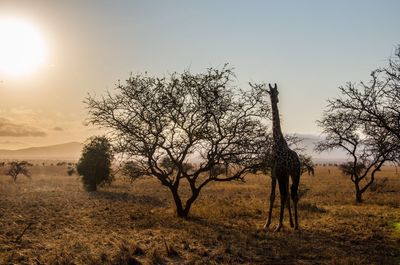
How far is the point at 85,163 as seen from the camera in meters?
43.5

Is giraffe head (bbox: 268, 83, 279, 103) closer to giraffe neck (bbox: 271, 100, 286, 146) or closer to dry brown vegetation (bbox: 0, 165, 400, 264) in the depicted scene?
giraffe neck (bbox: 271, 100, 286, 146)

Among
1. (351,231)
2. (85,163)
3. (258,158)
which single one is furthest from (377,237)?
(85,163)

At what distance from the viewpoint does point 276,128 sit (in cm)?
1862

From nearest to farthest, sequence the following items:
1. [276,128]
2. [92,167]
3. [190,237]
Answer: [190,237] → [276,128] → [92,167]

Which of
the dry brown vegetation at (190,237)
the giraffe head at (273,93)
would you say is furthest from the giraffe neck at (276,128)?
the dry brown vegetation at (190,237)

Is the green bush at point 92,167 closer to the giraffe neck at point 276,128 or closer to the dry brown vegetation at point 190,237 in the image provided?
the dry brown vegetation at point 190,237

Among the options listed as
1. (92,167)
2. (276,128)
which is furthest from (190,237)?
(92,167)

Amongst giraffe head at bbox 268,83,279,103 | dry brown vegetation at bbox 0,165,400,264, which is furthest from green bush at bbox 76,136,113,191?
giraffe head at bbox 268,83,279,103

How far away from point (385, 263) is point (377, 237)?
13.4 ft

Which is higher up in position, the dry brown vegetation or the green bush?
the green bush

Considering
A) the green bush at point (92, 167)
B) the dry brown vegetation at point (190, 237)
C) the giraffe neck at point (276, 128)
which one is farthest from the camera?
the green bush at point (92, 167)

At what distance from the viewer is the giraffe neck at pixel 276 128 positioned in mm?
18062

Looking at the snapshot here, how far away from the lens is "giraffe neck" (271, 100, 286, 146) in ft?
59.3

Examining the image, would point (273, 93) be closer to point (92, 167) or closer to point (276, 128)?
point (276, 128)
